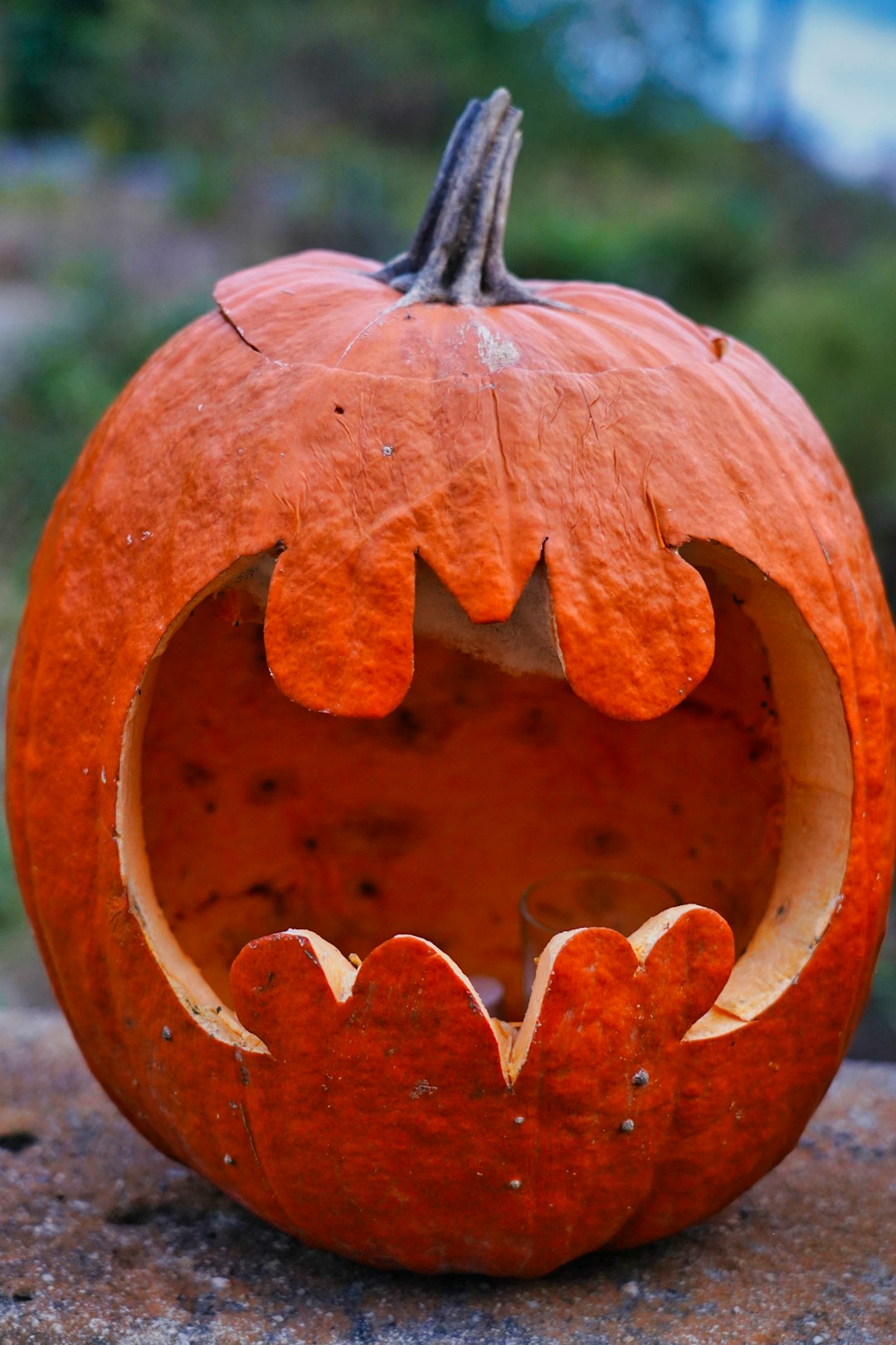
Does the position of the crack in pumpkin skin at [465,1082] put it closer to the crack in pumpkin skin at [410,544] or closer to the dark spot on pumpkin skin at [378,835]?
the crack in pumpkin skin at [410,544]

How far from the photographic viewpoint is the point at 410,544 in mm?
1435

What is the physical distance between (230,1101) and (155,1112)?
→ 0.62 ft

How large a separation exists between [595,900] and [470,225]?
1004mm

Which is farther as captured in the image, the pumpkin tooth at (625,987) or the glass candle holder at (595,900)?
the glass candle holder at (595,900)

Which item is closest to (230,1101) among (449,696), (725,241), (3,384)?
(449,696)

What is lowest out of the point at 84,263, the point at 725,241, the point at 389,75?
the point at 84,263

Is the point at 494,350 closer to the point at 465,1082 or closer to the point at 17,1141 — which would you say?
the point at 465,1082

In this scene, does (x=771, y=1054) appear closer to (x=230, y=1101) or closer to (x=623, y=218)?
(x=230, y=1101)

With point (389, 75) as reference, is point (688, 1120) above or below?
below

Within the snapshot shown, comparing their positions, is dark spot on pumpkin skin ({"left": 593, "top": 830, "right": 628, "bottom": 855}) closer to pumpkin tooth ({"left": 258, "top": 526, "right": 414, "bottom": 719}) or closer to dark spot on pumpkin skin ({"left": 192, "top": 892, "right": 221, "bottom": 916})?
dark spot on pumpkin skin ({"left": 192, "top": 892, "right": 221, "bottom": 916})

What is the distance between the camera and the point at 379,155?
11852mm

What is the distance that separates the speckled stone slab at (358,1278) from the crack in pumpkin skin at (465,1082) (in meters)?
0.10

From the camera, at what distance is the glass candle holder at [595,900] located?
1.99m

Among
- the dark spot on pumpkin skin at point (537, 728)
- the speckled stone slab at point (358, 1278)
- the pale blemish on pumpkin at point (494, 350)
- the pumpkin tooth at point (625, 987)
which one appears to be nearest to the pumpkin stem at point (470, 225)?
the pale blemish on pumpkin at point (494, 350)
